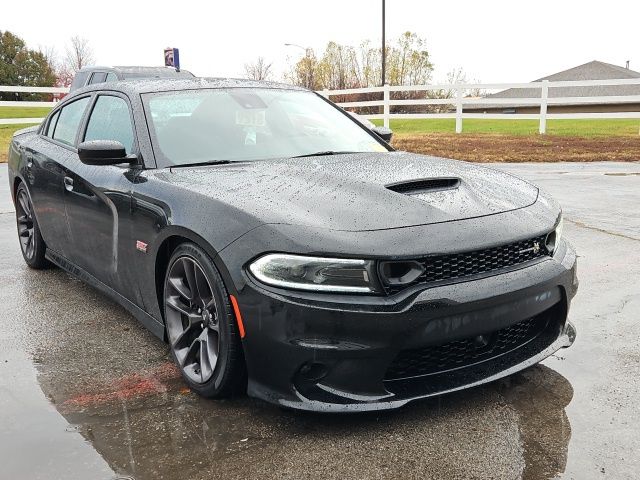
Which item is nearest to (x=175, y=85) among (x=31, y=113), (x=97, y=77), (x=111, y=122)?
(x=111, y=122)

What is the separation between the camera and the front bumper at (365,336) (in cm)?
249

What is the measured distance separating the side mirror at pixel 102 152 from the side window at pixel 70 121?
1180 mm


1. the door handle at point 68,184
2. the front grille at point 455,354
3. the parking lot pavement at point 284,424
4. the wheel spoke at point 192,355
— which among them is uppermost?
the door handle at point 68,184

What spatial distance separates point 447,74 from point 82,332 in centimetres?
5308

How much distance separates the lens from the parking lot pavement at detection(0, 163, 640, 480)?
2465mm

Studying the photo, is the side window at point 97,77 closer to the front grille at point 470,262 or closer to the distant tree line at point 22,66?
the front grille at point 470,262

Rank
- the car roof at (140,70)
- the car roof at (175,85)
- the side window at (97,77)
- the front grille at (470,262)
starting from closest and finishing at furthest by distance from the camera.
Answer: the front grille at (470,262) < the car roof at (175,85) < the car roof at (140,70) < the side window at (97,77)

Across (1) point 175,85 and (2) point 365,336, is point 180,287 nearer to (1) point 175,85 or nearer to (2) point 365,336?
(2) point 365,336

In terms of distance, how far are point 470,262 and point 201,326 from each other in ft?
4.26

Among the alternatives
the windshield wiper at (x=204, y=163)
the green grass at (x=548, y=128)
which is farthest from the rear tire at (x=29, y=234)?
the green grass at (x=548, y=128)

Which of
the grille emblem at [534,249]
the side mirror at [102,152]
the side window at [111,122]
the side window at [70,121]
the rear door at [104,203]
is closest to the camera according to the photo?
the grille emblem at [534,249]

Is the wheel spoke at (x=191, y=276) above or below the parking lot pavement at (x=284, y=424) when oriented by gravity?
above

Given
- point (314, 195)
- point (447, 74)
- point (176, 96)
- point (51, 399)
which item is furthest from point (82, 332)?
point (447, 74)

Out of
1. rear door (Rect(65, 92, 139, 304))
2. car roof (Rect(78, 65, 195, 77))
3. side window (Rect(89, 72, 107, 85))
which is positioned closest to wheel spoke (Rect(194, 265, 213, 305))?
rear door (Rect(65, 92, 139, 304))
